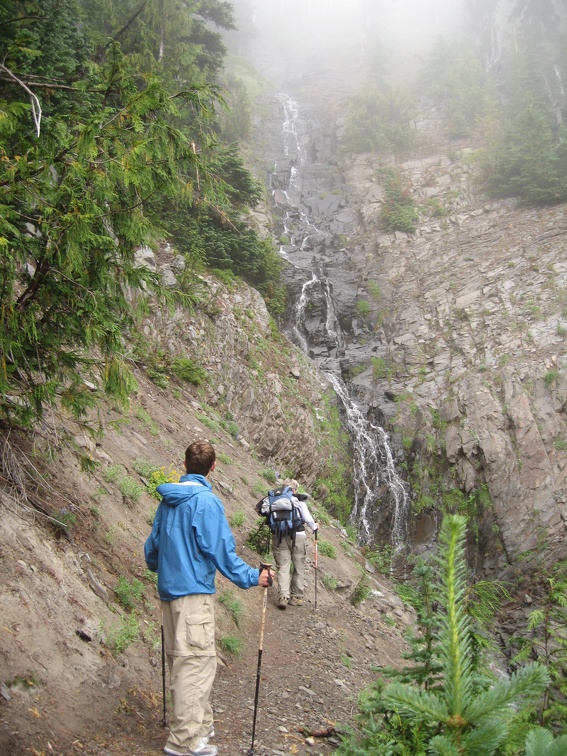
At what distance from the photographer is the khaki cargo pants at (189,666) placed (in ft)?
10.6

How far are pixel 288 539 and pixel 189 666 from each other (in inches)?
182

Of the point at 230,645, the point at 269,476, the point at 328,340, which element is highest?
the point at 328,340

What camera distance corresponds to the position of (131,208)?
4.21 m

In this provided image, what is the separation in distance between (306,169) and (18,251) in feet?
111

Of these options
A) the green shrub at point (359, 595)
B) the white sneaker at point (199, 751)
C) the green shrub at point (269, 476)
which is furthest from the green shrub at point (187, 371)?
the white sneaker at point (199, 751)

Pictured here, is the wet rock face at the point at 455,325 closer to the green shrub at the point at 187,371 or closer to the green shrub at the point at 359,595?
the green shrub at the point at 359,595

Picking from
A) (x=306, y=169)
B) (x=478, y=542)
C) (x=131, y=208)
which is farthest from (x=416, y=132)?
(x=131, y=208)

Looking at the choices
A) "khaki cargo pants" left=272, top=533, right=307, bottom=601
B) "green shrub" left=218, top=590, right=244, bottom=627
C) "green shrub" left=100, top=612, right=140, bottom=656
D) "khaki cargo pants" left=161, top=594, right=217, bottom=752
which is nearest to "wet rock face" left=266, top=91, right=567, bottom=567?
"khaki cargo pants" left=272, top=533, right=307, bottom=601

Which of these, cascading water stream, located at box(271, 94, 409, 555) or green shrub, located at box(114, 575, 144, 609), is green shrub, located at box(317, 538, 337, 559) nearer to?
cascading water stream, located at box(271, 94, 409, 555)

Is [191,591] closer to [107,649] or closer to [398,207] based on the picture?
[107,649]

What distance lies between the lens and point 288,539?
7816 mm

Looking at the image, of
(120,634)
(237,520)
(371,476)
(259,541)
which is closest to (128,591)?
(120,634)

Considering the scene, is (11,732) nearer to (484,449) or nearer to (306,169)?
(484,449)

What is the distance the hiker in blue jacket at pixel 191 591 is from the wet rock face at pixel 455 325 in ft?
44.4
